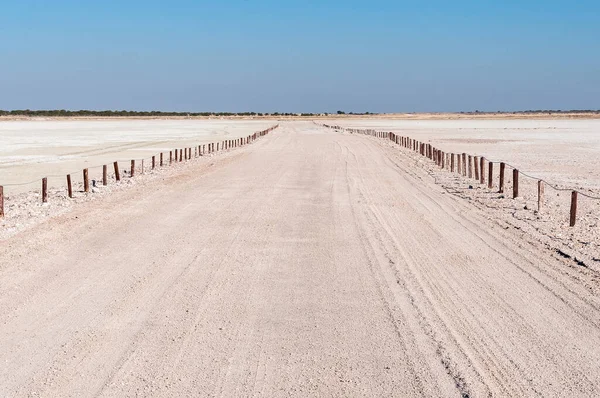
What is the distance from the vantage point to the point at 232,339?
7.35m

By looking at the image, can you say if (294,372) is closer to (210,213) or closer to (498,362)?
(498,362)

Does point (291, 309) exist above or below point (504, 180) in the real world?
above

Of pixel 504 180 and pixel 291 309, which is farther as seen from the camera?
pixel 504 180

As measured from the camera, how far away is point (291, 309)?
28.0ft

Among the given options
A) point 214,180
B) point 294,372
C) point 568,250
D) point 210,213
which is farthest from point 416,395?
point 214,180

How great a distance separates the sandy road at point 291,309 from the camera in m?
6.30

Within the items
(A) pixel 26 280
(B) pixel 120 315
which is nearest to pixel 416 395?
(B) pixel 120 315

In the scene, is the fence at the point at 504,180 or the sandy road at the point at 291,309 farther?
the fence at the point at 504,180

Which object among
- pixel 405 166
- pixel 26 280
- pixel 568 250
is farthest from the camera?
pixel 405 166

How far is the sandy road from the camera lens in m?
6.30

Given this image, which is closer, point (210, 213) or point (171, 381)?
point (171, 381)

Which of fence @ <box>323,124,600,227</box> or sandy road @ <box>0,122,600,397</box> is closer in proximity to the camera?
sandy road @ <box>0,122,600,397</box>

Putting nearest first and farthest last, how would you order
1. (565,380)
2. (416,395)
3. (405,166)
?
(416,395)
(565,380)
(405,166)

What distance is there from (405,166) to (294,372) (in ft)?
87.3
